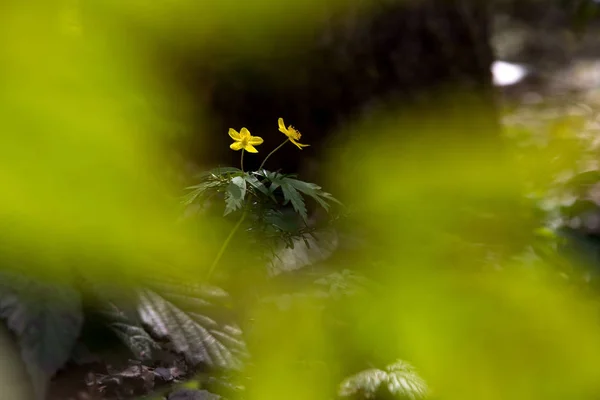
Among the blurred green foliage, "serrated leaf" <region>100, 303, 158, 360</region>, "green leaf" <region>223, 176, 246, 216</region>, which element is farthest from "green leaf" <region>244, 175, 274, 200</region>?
"serrated leaf" <region>100, 303, 158, 360</region>

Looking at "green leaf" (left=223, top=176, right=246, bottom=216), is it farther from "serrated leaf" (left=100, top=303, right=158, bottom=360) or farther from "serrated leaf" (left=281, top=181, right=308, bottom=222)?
"serrated leaf" (left=100, top=303, right=158, bottom=360)

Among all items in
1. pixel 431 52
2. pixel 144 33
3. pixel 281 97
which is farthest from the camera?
pixel 431 52

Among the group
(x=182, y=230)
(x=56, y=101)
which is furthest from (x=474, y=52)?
(x=56, y=101)

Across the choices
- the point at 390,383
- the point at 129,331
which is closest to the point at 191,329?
the point at 129,331

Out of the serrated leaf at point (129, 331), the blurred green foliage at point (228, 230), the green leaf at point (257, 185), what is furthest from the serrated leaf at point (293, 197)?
the serrated leaf at point (129, 331)

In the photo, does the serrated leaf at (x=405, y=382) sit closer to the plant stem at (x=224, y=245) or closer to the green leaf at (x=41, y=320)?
the plant stem at (x=224, y=245)

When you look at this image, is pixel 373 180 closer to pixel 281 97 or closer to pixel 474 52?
pixel 281 97
